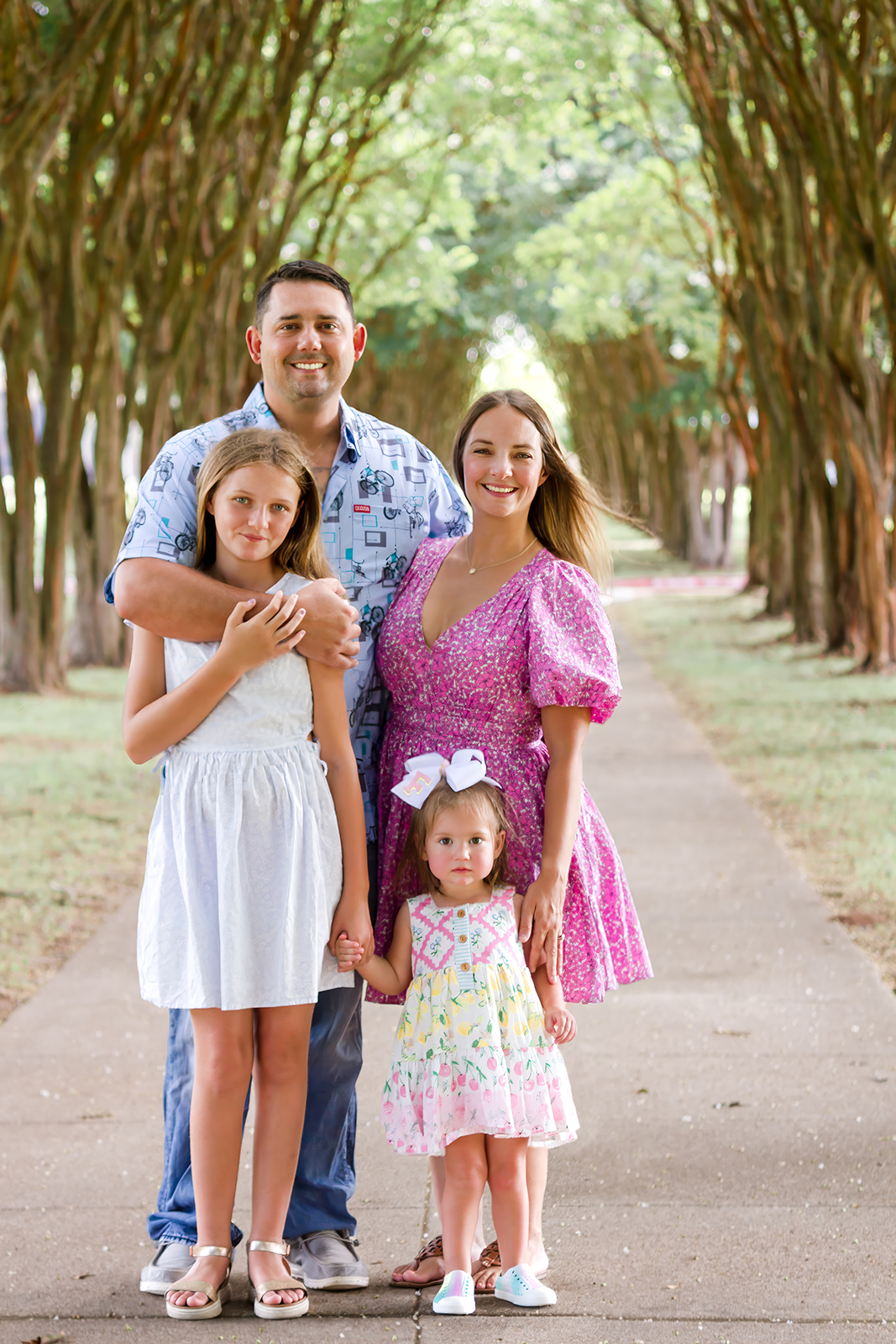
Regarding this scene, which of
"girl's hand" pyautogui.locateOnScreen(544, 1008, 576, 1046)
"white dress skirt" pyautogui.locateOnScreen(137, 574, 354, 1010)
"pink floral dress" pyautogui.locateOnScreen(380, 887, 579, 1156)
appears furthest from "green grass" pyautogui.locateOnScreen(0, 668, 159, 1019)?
"girl's hand" pyautogui.locateOnScreen(544, 1008, 576, 1046)

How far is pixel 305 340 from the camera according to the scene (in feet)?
10.8

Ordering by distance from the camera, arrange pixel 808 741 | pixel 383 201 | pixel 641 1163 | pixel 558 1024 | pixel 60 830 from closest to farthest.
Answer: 1. pixel 558 1024
2. pixel 641 1163
3. pixel 60 830
4. pixel 808 741
5. pixel 383 201

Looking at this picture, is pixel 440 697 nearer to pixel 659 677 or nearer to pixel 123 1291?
pixel 123 1291

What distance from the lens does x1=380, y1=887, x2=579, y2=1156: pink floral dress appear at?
10.1 feet

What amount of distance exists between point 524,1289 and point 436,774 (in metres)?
1.10

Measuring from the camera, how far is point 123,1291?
328 centimetres

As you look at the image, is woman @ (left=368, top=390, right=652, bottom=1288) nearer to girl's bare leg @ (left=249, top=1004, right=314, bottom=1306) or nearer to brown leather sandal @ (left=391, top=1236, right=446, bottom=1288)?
brown leather sandal @ (left=391, top=1236, right=446, bottom=1288)

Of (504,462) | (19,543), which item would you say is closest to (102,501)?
(19,543)

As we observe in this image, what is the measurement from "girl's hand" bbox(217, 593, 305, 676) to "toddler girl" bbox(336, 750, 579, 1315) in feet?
1.41

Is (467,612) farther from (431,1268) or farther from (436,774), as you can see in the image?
(431,1268)

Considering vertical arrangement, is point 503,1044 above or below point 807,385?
below

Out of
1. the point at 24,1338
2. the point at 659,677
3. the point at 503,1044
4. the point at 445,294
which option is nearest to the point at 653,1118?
the point at 503,1044

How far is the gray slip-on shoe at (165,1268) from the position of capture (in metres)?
3.24

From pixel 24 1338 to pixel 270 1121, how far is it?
0.64 m
